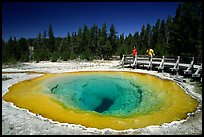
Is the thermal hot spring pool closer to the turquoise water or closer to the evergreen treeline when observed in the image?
the turquoise water

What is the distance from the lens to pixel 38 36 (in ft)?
309

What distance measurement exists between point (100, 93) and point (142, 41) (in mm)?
61737

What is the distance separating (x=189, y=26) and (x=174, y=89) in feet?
44.1

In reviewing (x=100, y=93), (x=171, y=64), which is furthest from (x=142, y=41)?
(x=100, y=93)

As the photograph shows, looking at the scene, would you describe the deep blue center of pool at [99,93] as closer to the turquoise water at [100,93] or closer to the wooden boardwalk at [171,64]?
the turquoise water at [100,93]

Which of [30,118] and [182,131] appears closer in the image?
[182,131]

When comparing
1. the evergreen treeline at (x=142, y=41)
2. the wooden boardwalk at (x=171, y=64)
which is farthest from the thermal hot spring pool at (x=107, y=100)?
the evergreen treeline at (x=142, y=41)

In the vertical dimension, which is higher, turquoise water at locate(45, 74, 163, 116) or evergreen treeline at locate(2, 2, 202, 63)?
evergreen treeline at locate(2, 2, 202, 63)

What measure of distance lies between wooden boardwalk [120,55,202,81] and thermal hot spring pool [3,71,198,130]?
2.19m

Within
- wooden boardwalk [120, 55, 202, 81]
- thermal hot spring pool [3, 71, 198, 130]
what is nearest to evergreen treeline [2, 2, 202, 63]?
wooden boardwalk [120, 55, 202, 81]

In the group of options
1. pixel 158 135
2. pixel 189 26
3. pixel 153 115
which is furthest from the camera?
pixel 189 26

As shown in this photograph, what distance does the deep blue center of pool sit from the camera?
12.7 m

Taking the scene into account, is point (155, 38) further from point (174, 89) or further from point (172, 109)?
point (172, 109)

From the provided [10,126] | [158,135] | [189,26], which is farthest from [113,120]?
[189,26]
